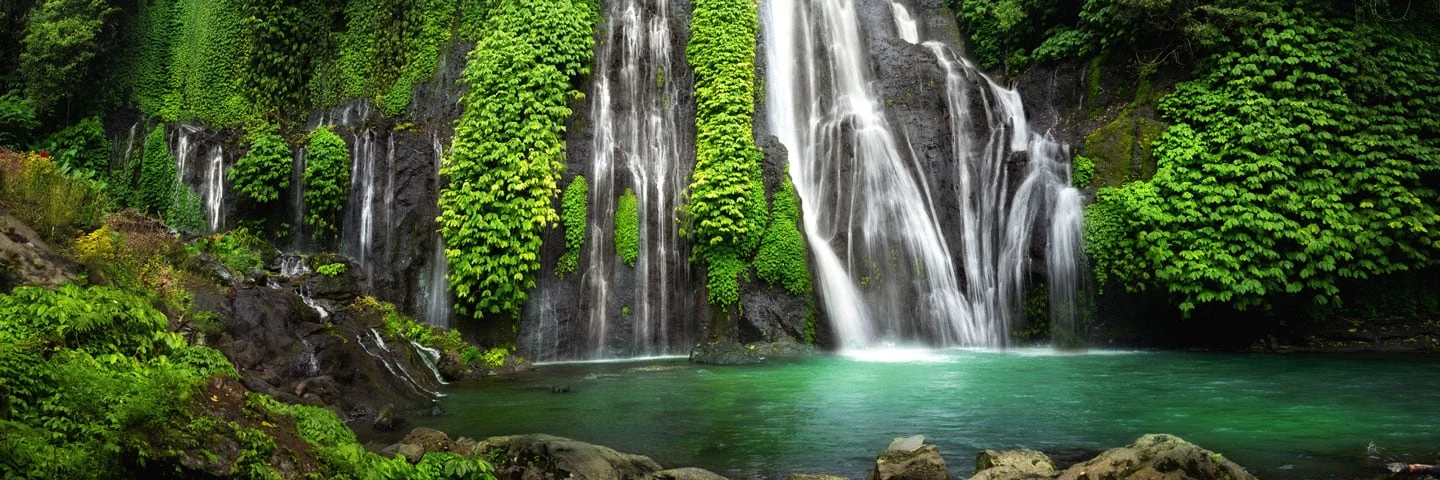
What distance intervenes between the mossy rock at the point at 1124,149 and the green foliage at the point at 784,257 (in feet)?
20.6

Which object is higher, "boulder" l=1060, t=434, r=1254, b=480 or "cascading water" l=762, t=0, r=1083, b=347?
"cascading water" l=762, t=0, r=1083, b=347

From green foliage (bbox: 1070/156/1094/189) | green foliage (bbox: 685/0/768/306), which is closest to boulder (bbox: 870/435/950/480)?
green foliage (bbox: 685/0/768/306)

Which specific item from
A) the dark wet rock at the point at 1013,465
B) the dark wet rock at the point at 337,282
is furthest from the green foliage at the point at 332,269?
the dark wet rock at the point at 1013,465

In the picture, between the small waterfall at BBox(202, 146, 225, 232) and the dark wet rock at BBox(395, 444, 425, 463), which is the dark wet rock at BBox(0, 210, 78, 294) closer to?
the dark wet rock at BBox(395, 444, 425, 463)

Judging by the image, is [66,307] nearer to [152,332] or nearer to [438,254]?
[152,332]

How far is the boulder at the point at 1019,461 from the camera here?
6535 millimetres

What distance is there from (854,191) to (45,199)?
13.9 meters

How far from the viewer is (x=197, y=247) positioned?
40.2ft

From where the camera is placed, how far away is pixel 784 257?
16500mm

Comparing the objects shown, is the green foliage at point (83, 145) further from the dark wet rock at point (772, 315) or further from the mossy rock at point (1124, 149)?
the mossy rock at point (1124, 149)

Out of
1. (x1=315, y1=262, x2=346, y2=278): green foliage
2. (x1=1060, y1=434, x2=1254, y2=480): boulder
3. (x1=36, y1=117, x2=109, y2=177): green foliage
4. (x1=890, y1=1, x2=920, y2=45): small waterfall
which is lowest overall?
(x1=1060, y1=434, x2=1254, y2=480): boulder

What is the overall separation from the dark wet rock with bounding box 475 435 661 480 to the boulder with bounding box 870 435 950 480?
1.86 meters

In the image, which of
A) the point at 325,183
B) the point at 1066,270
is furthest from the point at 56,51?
the point at 1066,270

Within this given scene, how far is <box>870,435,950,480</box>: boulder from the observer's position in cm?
646
